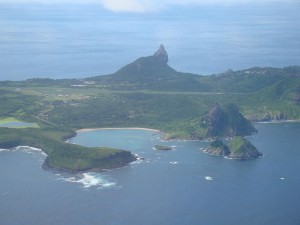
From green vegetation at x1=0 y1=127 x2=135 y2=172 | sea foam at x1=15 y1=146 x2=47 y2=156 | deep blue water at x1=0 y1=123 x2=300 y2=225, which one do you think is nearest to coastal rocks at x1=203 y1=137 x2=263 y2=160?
deep blue water at x1=0 y1=123 x2=300 y2=225

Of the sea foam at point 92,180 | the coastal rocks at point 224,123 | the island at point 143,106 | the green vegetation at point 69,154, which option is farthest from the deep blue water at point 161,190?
the coastal rocks at point 224,123

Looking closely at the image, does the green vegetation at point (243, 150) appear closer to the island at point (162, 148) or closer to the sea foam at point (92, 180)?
the island at point (162, 148)

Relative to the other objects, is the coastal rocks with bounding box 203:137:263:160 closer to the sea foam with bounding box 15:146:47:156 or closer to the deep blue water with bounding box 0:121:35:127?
the sea foam with bounding box 15:146:47:156

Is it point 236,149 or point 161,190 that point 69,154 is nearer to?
point 161,190

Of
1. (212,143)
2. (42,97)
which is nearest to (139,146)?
(212,143)

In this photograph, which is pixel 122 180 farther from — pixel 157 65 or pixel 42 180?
pixel 157 65
